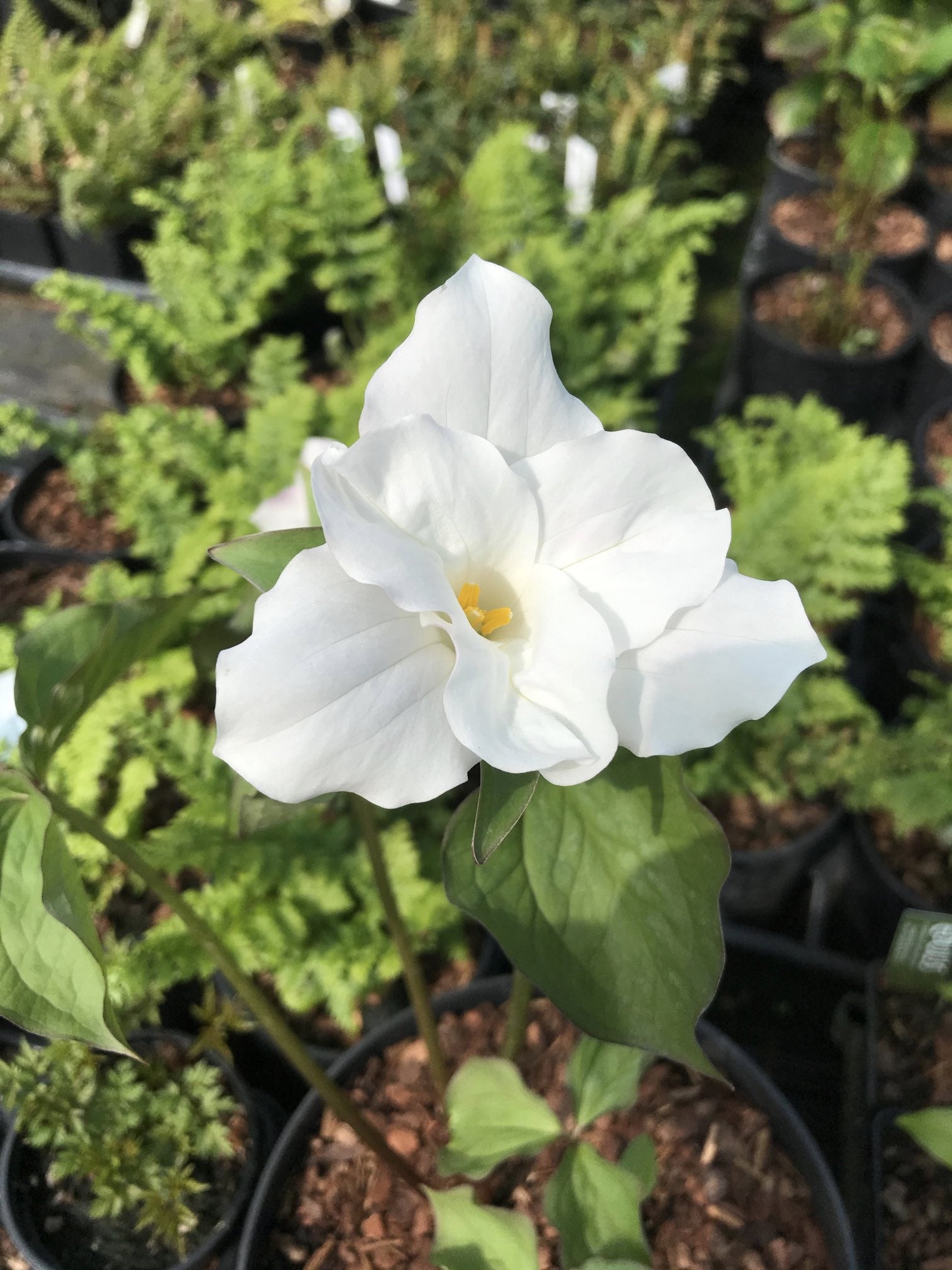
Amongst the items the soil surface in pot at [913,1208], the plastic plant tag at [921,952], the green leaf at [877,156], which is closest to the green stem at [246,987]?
the soil surface in pot at [913,1208]

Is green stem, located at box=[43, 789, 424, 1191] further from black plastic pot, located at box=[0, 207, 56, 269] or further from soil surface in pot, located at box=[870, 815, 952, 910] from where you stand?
black plastic pot, located at box=[0, 207, 56, 269]

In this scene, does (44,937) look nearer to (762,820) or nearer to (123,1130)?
(123,1130)

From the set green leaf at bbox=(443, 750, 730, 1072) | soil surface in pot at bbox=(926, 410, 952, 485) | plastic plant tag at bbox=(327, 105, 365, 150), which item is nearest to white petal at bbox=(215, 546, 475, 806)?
green leaf at bbox=(443, 750, 730, 1072)

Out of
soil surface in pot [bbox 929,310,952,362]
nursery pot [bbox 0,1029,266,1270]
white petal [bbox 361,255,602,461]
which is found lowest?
nursery pot [bbox 0,1029,266,1270]

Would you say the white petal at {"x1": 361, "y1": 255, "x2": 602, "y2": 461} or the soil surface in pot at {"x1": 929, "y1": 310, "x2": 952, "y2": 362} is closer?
the white petal at {"x1": 361, "y1": 255, "x2": 602, "y2": 461}

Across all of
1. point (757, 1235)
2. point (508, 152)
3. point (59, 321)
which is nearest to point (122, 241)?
point (59, 321)

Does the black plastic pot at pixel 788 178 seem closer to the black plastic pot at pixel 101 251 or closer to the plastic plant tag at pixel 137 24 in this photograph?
the black plastic pot at pixel 101 251

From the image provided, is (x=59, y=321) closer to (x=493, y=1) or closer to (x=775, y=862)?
(x=775, y=862)
